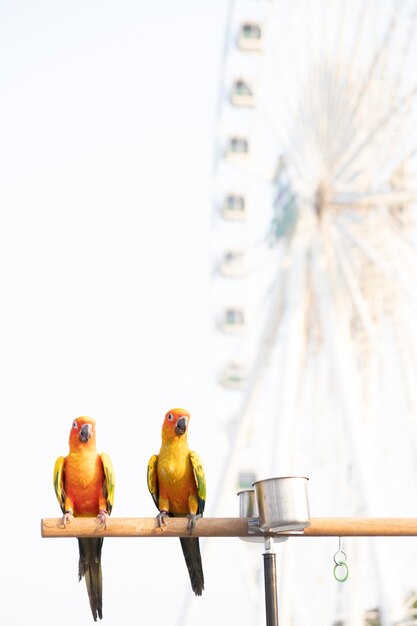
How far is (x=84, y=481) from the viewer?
8117 millimetres

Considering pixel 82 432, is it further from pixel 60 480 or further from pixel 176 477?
pixel 176 477

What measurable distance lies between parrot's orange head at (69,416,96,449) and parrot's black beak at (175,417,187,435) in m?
0.53

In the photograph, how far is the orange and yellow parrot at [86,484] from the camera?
8.01 metres

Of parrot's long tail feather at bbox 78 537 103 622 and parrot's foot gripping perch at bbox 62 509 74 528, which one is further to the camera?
parrot's long tail feather at bbox 78 537 103 622

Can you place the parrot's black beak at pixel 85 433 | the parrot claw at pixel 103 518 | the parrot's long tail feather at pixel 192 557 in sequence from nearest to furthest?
the parrot claw at pixel 103 518 → the parrot's long tail feather at pixel 192 557 → the parrot's black beak at pixel 85 433

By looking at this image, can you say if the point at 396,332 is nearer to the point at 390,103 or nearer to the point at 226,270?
the point at 390,103

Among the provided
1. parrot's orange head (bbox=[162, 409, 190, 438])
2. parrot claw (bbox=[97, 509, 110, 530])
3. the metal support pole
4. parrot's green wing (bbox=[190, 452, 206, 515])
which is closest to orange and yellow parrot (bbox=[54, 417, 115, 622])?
parrot claw (bbox=[97, 509, 110, 530])

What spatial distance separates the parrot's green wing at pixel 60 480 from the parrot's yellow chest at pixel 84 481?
32 millimetres

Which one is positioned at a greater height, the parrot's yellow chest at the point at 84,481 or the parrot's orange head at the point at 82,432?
the parrot's orange head at the point at 82,432

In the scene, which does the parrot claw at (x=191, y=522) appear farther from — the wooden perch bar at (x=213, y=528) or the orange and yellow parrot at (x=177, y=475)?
the orange and yellow parrot at (x=177, y=475)

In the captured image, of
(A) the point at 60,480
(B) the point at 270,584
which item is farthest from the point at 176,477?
(B) the point at 270,584

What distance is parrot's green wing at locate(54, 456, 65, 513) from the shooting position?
26.7 ft

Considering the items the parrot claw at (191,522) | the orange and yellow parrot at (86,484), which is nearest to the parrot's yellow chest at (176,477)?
the parrot claw at (191,522)

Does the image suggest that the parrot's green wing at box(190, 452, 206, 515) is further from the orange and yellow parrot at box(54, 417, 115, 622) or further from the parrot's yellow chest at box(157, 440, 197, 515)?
the orange and yellow parrot at box(54, 417, 115, 622)
